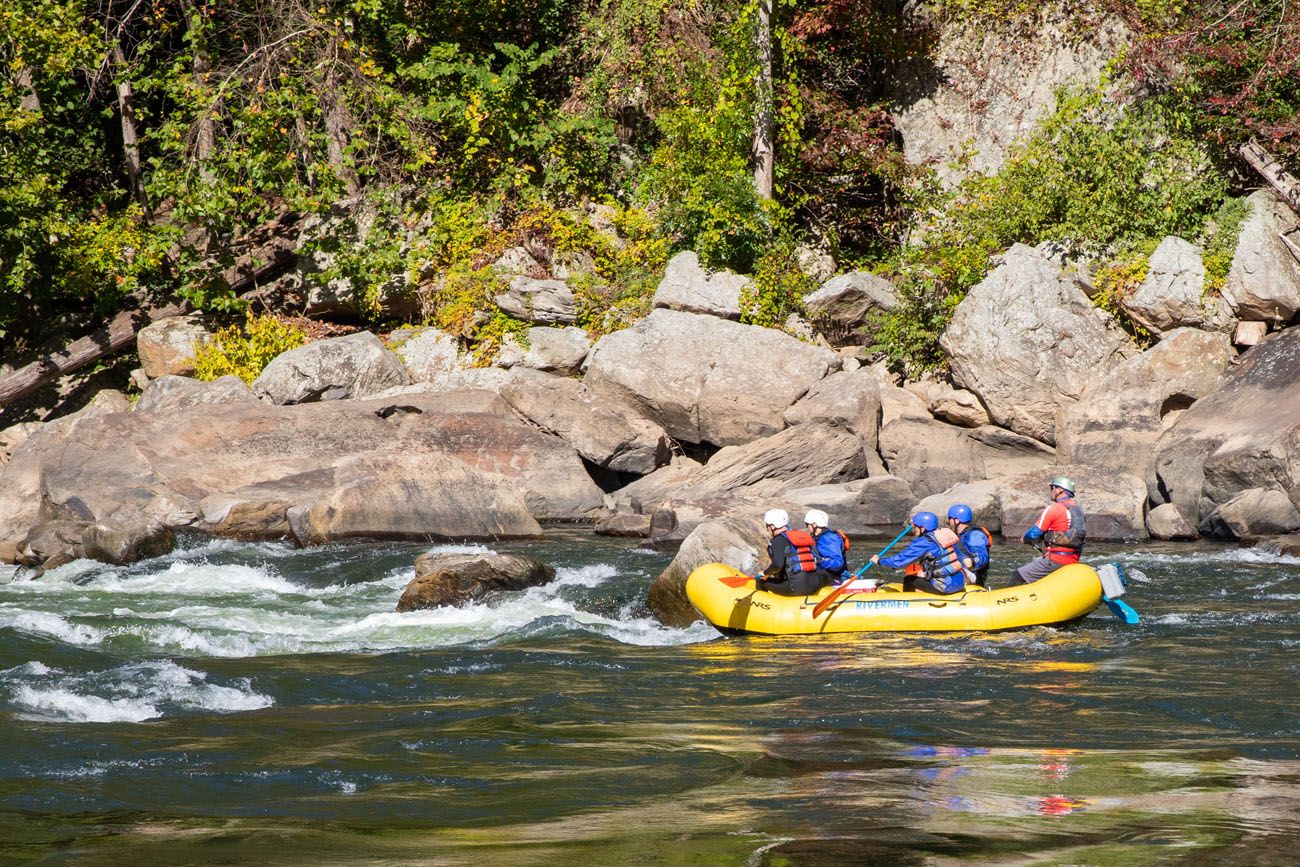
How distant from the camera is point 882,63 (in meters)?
20.1

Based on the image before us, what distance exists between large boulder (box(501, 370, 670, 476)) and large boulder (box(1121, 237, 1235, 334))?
6.05 metres

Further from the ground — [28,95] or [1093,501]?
[28,95]

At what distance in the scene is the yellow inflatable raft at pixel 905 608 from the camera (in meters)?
9.02

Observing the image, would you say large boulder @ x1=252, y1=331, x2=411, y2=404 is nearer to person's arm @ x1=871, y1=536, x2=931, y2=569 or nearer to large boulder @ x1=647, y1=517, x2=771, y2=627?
large boulder @ x1=647, y1=517, x2=771, y2=627

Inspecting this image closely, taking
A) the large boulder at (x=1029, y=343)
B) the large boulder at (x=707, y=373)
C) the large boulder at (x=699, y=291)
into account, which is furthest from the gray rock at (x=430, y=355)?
the large boulder at (x=1029, y=343)

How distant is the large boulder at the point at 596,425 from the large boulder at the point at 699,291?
7.38 ft

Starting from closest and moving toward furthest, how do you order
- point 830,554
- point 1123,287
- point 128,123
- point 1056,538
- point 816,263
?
1. point 830,554
2. point 1056,538
3. point 1123,287
4. point 816,263
5. point 128,123

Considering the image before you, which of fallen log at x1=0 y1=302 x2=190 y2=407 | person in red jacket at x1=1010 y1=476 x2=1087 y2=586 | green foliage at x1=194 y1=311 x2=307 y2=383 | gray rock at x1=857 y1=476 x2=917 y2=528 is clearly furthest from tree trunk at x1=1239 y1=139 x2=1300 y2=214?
fallen log at x1=0 y1=302 x2=190 y2=407

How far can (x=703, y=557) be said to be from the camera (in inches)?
397

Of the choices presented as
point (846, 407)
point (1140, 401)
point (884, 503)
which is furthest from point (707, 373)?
point (1140, 401)

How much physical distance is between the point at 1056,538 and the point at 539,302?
9.88 metres

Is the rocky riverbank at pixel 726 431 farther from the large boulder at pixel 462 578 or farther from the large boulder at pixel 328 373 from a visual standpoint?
the large boulder at pixel 462 578

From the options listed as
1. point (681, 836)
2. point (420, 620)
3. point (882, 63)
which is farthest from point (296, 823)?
point (882, 63)

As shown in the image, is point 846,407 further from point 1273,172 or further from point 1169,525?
point 1273,172
